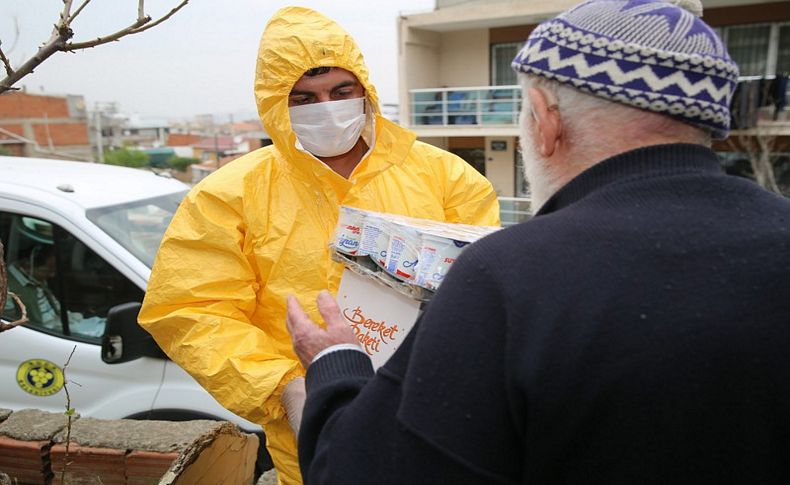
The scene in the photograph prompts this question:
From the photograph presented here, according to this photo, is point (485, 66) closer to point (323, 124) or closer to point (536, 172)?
point (323, 124)

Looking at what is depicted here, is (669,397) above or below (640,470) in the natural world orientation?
above

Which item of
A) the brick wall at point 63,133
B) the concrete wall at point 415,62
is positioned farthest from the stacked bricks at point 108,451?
the brick wall at point 63,133

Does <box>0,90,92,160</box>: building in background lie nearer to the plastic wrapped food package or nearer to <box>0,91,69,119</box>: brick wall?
<box>0,91,69,119</box>: brick wall

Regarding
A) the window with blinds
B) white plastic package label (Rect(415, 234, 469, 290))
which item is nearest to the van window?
white plastic package label (Rect(415, 234, 469, 290))

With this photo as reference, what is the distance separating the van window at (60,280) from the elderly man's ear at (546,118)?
2650 millimetres

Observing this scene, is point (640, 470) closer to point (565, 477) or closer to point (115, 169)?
point (565, 477)

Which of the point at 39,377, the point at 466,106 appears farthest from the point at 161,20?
the point at 466,106

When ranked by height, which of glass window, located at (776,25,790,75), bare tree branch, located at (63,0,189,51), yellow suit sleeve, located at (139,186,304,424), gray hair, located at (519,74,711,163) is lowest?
yellow suit sleeve, located at (139,186,304,424)

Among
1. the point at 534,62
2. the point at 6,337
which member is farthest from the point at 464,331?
the point at 6,337

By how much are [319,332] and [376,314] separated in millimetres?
280

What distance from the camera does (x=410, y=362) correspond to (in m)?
1.00

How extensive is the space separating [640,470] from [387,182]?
4.83 ft

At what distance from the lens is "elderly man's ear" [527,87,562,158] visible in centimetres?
110

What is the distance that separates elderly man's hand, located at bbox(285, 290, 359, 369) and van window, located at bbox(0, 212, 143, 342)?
2.00 meters
